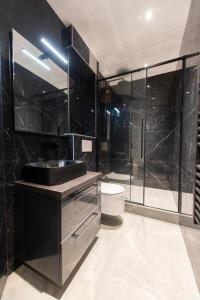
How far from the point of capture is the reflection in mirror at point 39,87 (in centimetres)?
126

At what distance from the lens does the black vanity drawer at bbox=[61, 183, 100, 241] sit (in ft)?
3.32

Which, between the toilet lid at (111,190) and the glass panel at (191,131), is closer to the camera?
the glass panel at (191,131)

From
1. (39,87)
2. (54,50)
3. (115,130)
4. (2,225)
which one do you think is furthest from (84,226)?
(115,130)

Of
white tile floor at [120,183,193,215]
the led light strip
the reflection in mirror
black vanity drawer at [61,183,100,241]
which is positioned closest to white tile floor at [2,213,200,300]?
black vanity drawer at [61,183,100,241]

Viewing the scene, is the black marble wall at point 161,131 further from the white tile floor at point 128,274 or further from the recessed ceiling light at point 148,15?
the white tile floor at point 128,274

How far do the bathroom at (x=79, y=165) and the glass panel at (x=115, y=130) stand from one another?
26 centimetres

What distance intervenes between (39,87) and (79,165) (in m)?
0.91

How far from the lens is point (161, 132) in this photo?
3.18 m

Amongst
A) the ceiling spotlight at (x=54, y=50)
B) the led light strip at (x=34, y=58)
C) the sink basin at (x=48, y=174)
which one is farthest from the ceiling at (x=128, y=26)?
the sink basin at (x=48, y=174)

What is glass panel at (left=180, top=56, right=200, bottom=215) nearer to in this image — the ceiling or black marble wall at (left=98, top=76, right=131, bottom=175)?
the ceiling

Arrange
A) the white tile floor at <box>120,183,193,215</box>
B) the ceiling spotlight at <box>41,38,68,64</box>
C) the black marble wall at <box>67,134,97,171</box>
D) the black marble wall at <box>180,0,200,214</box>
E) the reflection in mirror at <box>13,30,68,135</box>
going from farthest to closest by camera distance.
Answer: the white tile floor at <box>120,183,193,215</box> → the black marble wall at <box>67,134,97,171</box> → the ceiling spotlight at <box>41,38,68,64</box> → the black marble wall at <box>180,0,200,214</box> → the reflection in mirror at <box>13,30,68,135</box>

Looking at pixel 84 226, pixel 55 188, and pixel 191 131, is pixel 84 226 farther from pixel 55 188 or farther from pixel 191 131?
pixel 191 131

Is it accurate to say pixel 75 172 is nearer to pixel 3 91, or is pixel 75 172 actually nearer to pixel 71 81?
pixel 3 91

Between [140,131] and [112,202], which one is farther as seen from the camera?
[140,131]
